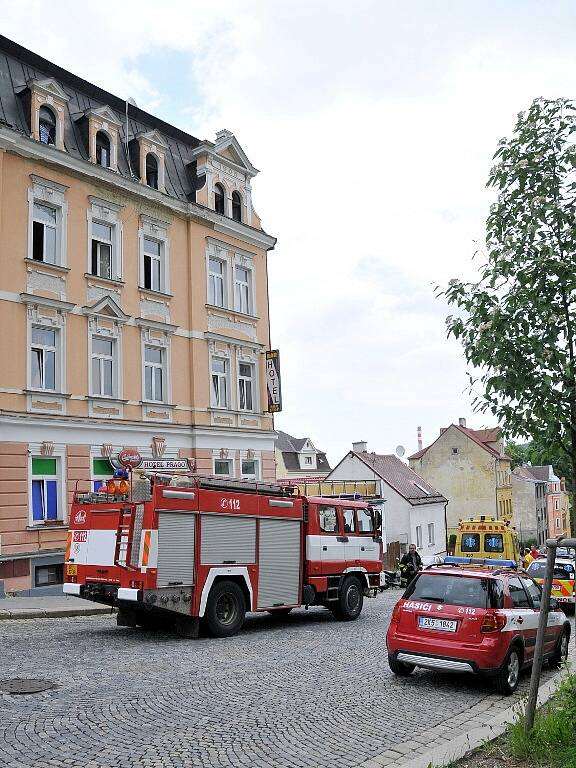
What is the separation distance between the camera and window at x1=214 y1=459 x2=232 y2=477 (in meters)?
25.7

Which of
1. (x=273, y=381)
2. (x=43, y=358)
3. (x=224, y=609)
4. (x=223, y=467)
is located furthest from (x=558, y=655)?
(x=273, y=381)

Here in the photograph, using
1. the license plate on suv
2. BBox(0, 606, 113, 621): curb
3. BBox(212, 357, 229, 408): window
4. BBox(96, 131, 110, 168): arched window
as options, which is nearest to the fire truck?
BBox(0, 606, 113, 621): curb

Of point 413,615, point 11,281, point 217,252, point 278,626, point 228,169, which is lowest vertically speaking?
point 278,626

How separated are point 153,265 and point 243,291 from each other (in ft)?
13.9

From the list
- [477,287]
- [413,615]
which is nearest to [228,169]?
[413,615]

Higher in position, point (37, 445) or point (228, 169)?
point (228, 169)

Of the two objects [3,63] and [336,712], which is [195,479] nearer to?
[336,712]

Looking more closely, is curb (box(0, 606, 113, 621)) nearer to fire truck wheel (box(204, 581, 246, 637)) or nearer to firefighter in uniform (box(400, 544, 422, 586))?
fire truck wheel (box(204, 581, 246, 637))

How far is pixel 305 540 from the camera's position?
53.4ft

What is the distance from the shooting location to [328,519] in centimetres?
1709

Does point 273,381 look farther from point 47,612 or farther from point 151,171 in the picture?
point 47,612

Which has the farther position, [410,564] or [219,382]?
[219,382]

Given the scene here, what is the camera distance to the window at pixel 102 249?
22.5 m

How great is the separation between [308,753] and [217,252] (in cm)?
2132
